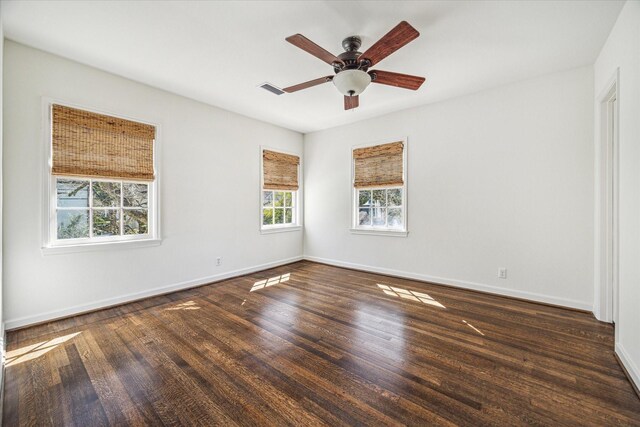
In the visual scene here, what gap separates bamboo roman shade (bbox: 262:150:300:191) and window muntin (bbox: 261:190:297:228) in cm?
16

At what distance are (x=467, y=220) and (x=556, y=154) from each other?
4.05 ft

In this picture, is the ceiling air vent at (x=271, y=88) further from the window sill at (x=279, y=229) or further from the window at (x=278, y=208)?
the window sill at (x=279, y=229)

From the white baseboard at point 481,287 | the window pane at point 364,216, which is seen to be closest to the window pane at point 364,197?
the window pane at point 364,216

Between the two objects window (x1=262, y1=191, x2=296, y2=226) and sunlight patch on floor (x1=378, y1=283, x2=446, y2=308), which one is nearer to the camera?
sunlight patch on floor (x1=378, y1=283, x2=446, y2=308)

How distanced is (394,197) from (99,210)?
4.13 metres

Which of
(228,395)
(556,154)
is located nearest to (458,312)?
(556,154)

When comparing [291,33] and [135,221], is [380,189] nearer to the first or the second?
[291,33]

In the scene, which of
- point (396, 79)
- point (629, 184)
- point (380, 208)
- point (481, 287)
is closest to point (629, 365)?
point (629, 184)

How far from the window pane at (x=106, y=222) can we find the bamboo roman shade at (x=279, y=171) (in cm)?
233

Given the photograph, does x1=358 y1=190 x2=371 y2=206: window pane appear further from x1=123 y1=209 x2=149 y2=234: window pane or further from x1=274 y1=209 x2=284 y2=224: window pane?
x1=123 y1=209 x2=149 y2=234: window pane

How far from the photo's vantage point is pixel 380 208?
4883 millimetres

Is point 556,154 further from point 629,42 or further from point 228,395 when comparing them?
point 228,395

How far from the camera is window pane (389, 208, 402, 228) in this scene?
4.63 m

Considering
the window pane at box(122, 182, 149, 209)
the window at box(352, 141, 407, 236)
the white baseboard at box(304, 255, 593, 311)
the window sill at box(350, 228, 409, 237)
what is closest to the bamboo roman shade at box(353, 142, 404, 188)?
the window at box(352, 141, 407, 236)
